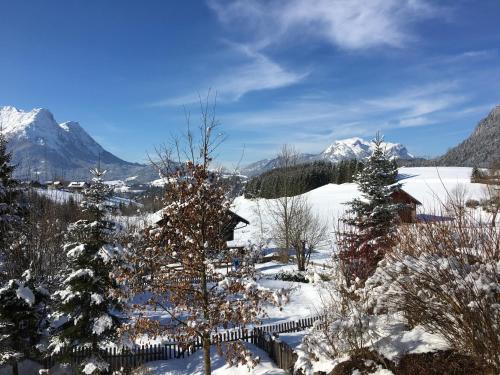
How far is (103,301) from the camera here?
43.2 ft

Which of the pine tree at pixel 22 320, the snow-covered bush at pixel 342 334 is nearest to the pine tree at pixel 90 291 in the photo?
the pine tree at pixel 22 320

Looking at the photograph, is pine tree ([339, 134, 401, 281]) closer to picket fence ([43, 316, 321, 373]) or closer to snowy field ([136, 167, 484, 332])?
snowy field ([136, 167, 484, 332])

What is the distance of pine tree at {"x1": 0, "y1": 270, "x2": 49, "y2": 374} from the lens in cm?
1287

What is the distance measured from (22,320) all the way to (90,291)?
11.0ft

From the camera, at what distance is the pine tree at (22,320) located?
42.2 ft

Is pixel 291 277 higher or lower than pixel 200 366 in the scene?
higher

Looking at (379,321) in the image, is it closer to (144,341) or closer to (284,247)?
(144,341)

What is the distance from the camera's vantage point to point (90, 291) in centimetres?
1336

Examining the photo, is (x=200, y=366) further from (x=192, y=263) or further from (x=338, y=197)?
(x=338, y=197)

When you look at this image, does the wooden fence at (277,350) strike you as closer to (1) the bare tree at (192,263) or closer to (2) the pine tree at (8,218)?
(1) the bare tree at (192,263)

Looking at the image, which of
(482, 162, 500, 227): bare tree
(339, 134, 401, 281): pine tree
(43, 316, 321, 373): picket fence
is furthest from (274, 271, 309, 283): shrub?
(482, 162, 500, 227): bare tree

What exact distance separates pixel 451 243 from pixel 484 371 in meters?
1.97

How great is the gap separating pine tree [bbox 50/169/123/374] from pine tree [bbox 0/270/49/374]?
1074 mm

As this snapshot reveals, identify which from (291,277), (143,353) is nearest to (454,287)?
(143,353)
